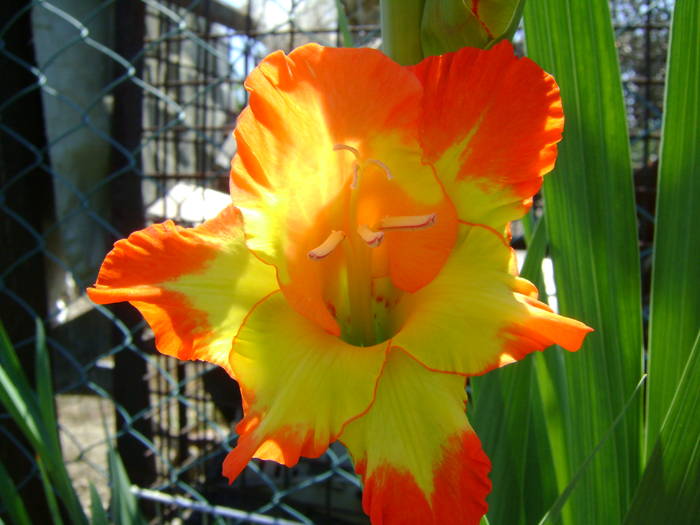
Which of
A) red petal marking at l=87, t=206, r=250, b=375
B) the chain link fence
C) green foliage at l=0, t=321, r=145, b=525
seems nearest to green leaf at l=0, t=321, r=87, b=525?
green foliage at l=0, t=321, r=145, b=525

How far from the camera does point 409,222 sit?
28 cm

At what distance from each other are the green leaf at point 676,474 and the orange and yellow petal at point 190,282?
0.19 meters

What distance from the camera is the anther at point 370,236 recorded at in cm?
29

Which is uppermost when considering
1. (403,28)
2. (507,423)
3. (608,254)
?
(403,28)

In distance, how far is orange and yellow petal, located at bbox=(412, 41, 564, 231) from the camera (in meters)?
0.25

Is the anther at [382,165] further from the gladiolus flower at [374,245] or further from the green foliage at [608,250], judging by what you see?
the green foliage at [608,250]

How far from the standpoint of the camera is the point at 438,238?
28 cm

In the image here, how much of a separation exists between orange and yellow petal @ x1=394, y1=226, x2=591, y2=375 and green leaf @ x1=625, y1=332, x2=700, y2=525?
0.28 feet

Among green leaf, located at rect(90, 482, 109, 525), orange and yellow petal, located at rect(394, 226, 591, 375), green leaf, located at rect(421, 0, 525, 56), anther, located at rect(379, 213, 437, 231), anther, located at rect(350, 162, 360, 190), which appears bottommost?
green leaf, located at rect(90, 482, 109, 525)

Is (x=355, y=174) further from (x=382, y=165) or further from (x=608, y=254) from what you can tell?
(x=608, y=254)

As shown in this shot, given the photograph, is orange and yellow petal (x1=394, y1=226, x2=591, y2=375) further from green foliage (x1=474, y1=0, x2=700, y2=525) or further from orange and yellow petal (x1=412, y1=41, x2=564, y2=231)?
green foliage (x1=474, y1=0, x2=700, y2=525)

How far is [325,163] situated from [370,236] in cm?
4

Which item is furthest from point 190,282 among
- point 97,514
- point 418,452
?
point 97,514

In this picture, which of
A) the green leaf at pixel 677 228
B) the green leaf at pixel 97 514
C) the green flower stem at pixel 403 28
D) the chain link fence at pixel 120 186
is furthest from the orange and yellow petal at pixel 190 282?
the chain link fence at pixel 120 186
